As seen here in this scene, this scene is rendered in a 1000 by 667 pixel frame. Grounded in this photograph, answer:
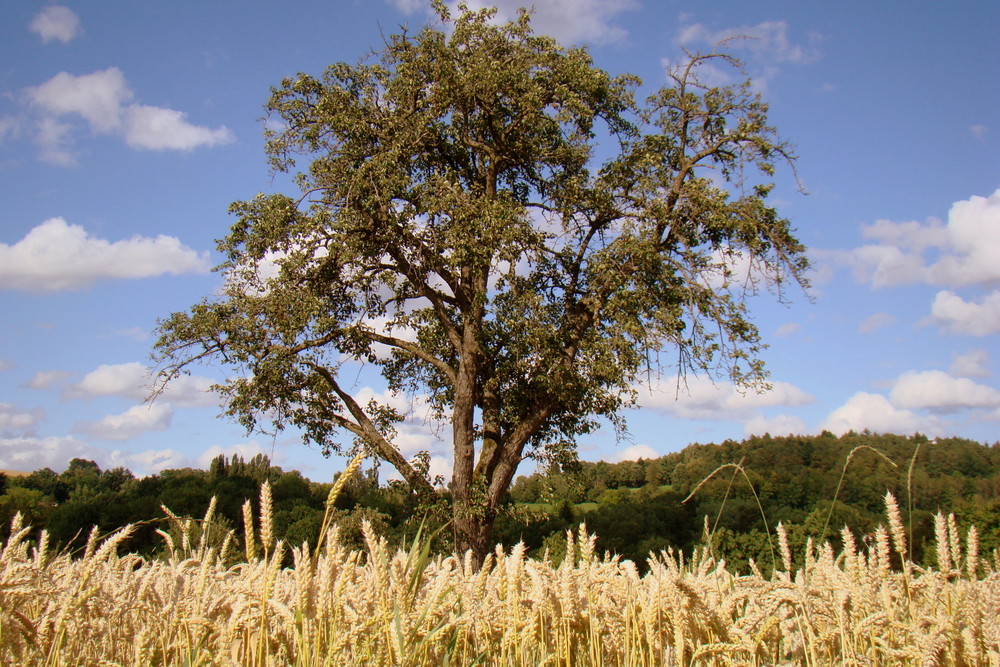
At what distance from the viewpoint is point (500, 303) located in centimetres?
1670

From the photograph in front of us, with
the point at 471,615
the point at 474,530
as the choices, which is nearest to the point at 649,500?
the point at 474,530

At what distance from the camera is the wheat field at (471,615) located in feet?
6.84

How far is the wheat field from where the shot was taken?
209 cm

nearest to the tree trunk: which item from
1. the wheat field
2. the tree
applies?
the tree

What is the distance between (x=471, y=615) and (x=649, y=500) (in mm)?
27392

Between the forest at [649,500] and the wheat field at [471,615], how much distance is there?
13.6 m

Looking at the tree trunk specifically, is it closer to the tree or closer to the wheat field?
the tree

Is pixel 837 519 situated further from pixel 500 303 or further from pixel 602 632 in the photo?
pixel 602 632

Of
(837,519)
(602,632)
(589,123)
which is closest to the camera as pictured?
(602,632)

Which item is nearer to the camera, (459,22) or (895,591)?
(895,591)

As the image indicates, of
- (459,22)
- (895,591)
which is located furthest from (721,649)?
(459,22)

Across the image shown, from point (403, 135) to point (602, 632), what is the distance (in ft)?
49.7

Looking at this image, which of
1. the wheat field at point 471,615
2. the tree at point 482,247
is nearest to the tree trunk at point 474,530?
the tree at point 482,247

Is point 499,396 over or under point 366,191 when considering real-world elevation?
under
